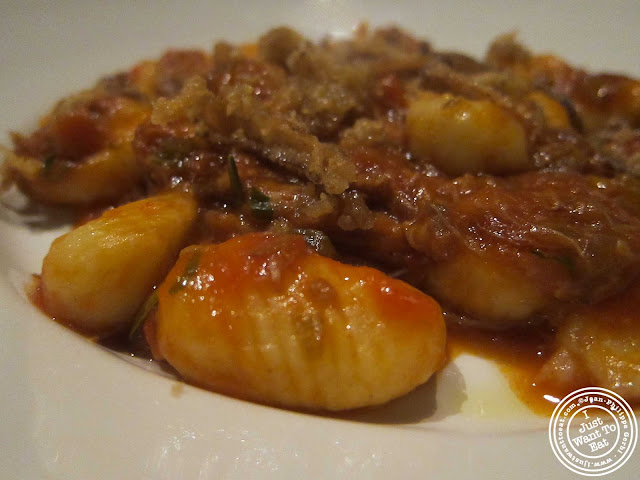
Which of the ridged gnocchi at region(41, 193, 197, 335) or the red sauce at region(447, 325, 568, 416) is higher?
the ridged gnocchi at region(41, 193, 197, 335)

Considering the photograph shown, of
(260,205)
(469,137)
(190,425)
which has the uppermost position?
(469,137)

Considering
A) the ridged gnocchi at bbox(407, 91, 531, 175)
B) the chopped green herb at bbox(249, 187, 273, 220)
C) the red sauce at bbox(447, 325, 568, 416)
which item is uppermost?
the ridged gnocchi at bbox(407, 91, 531, 175)

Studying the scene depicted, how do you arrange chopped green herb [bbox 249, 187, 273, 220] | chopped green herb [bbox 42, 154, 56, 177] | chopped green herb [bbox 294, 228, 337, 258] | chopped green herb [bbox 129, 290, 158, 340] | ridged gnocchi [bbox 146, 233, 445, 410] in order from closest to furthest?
ridged gnocchi [bbox 146, 233, 445, 410], chopped green herb [bbox 129, 290, 158, 340], chopped green herb [bbox 294, 228, 337, 258], chopped green herb [bbox 249, 187, 273, 220], chopped green herb [bbox 42, 154, 56, 177]

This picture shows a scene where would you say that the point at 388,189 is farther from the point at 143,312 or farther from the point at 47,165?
the point at 47,165

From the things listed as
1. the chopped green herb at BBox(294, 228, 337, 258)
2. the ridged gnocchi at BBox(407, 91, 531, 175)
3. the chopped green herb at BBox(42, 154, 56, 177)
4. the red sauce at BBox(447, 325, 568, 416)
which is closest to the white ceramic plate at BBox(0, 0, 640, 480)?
the red sauce at BBox(447, 325, 568, 416)

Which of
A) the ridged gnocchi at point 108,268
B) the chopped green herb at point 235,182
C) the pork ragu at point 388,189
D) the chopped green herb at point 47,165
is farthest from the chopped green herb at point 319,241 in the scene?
the chopped green herb at point 47,165

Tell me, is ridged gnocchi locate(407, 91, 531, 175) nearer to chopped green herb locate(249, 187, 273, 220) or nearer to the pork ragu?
the pork ragu

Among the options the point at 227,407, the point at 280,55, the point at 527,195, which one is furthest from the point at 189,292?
the point at 280,55

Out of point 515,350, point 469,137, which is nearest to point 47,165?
point 469,137
